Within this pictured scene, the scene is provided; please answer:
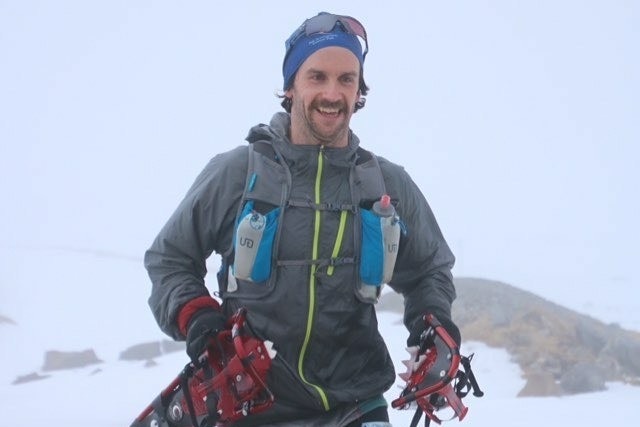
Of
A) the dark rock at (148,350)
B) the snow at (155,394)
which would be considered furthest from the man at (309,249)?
the dark rock at (148,350)

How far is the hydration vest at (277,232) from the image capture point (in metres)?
3.50

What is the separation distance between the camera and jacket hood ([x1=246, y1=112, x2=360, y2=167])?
12.2 feet

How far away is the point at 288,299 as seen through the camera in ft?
11.6

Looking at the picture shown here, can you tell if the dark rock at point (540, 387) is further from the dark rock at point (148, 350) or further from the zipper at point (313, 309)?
the zipper at point (313, 309)

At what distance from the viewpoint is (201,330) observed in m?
3.47

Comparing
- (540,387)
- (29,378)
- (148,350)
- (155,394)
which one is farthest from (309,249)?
(148,350)

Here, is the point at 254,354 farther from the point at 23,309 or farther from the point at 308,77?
the point at 23,309

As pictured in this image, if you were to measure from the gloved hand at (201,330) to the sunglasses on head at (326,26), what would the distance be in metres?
1.33

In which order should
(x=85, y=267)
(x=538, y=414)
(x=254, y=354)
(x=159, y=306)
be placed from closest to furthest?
(x=254, y=354), (x=159, y=306), (x=538, y=414), (x=85, y=267)

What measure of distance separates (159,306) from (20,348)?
482 inches

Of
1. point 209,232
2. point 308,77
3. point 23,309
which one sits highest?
point 308,77

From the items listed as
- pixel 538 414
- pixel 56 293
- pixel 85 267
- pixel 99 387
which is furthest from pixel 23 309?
pixel 538 414

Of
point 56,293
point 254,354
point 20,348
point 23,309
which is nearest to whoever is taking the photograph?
point 254,354

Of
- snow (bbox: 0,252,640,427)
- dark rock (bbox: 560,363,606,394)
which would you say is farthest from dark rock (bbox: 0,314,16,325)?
dark rock (bbox: 560,363,606,394)
